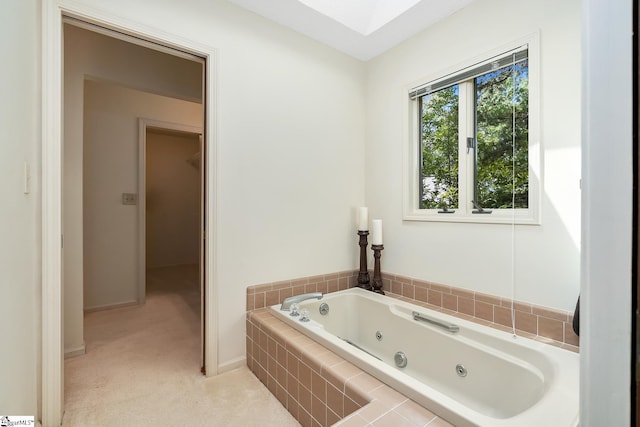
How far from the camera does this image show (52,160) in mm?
1441

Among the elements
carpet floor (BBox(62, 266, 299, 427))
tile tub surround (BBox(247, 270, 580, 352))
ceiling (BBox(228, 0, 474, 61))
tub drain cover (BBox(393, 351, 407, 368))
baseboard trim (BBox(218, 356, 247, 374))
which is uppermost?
ceiling (BBox(228, 0, 474, 61))

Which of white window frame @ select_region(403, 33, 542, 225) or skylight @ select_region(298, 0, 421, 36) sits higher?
skylight @ select_region(298, 0, 421, 36)

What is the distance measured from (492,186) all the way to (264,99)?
5.35 feet

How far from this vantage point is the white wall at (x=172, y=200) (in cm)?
531

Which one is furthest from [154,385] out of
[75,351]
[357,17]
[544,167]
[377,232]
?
[357,17]

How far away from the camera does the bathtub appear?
104 cm

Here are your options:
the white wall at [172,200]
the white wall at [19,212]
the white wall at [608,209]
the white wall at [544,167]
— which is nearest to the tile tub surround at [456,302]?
the white wall at [544,167]

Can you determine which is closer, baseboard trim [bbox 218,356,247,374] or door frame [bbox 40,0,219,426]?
door frame [bbox 40,0,219,426]

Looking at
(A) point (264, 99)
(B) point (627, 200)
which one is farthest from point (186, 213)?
(B) point (627, 200)

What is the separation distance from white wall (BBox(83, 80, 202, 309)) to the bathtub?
2.18 meters

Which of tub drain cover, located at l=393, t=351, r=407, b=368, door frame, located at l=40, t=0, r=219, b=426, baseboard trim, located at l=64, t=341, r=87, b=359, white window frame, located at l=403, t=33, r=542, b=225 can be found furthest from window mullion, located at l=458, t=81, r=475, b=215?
baseboard trim, located at l=64, t=341, r=87, b=359

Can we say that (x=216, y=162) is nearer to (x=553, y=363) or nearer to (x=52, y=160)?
(x=52, y=160)

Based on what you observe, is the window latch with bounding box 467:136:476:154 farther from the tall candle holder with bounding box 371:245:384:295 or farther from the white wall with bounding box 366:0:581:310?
the tall candle holder with bounding box 371:245:384:295

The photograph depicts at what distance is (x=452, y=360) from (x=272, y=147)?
174 centimetres
